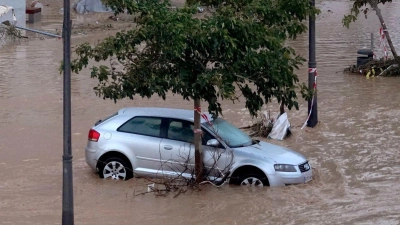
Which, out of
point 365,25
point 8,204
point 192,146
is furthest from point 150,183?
point 365,25

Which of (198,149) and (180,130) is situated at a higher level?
(180,130)

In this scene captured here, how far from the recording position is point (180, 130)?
1218 cm

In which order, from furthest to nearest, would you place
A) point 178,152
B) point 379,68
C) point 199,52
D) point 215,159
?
point 379,68, point 178,152, point 215,159, point 199,52

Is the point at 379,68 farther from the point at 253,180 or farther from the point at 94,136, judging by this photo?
the point at 94,136

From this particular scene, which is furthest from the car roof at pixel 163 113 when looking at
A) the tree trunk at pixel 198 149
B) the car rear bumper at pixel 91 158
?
the car rear bumper at pixel 91 158

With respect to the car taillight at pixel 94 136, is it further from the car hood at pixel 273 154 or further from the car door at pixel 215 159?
the car hood at pixel 273 154

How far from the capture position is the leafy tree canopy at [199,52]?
34.5ft

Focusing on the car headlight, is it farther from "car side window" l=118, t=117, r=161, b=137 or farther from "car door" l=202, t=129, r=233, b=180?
"car side window" l=118, t=117, r=161, b=137

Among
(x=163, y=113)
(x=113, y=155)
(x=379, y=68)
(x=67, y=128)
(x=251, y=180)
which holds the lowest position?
(x=251, y=180)

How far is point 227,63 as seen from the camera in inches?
432

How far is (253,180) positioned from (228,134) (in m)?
1.01

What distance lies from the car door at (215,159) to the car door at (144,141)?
2.53 ft

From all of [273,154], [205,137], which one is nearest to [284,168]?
[273,154]

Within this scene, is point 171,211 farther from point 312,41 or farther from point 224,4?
point 312,41
